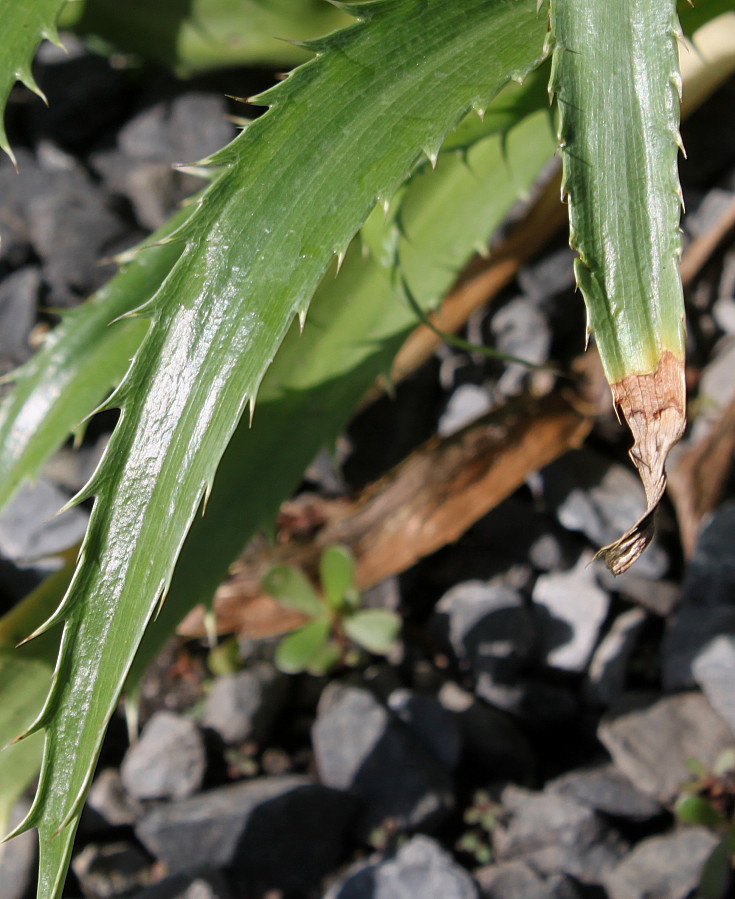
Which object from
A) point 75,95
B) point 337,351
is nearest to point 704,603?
point 337,351

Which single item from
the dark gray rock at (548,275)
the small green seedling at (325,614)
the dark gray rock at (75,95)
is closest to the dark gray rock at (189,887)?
the small green seedling at (325,614)

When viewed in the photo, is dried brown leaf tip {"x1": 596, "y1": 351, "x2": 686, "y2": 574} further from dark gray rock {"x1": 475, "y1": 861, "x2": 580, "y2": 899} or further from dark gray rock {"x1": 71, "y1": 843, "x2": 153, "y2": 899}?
dark gray rock {"x1": 71, "y1": 843, "x2": 153, "y2": 899}

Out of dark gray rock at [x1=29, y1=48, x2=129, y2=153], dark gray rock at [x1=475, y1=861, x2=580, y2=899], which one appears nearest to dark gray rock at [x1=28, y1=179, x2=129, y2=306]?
dark gray rock at [x1=29, y1=48, x2=129, y2=153]

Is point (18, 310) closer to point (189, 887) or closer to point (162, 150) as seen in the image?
point (162, 150)

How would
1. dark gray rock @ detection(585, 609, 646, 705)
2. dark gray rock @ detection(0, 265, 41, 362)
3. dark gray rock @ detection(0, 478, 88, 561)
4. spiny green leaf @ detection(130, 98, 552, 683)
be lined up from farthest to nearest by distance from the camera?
dark gray rock @ detection(0, 265, 41, 362), dark gray rock @ detection(0, 478, 88, 561), dark gray rock @ detection(585, 609, 646, 705), spiny green leaf @ detection(130, 98, 552, 683)

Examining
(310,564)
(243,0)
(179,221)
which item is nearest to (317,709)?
(310,564)

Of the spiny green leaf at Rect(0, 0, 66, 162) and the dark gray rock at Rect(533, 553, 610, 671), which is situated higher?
the spiny green leaf at Rect(0, 0, 66, 162)

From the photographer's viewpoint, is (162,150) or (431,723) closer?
(431,723)
